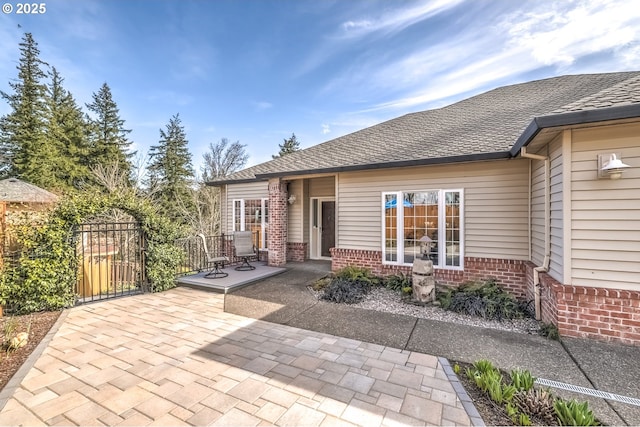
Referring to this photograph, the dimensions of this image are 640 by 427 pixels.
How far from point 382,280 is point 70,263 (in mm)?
6468

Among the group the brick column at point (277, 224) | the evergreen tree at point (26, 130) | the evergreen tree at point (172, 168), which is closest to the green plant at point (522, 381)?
the brick column at point (277, 224)

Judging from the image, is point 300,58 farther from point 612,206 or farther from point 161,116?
point 161,116

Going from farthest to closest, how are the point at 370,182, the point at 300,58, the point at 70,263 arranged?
the point at 300,58
the point at 370,182
the point at 70,263

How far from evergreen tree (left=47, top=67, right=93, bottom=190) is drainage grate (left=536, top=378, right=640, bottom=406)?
80.6 feet

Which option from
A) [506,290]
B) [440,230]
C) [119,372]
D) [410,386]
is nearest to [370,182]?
[440,230]

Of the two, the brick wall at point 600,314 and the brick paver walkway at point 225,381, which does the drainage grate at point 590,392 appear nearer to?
the brick paver walkway at point 225,381

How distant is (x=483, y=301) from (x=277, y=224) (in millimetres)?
6018

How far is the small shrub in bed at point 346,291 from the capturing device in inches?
220

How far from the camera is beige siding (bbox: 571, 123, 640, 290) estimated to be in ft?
11.5

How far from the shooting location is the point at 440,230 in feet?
20.6

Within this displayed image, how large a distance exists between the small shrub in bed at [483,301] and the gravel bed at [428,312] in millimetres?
115

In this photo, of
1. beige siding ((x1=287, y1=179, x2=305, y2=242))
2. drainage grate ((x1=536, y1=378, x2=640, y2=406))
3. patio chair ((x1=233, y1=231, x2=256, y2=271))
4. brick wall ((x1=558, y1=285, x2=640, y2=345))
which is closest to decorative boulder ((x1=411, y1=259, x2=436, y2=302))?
brick wall ((x1=558, y1=285, x2=640, y2=345))

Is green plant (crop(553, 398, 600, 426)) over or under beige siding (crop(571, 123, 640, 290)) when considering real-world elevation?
under

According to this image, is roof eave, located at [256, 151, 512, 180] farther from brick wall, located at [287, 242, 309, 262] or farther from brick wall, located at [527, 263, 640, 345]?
brick wall, located at [287, 242, 309, 262]
